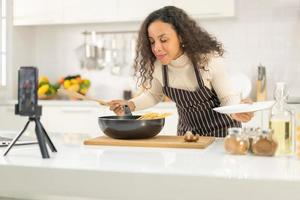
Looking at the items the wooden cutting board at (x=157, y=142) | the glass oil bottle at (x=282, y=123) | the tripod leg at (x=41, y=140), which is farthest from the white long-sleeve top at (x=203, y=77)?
the tripod leg at (x=41, y=140)

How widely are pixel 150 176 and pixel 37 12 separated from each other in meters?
3.45

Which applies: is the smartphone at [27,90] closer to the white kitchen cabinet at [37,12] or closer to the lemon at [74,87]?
the lemon at [74,87]

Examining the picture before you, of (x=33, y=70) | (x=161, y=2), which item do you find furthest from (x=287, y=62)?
(x=33, y=70)

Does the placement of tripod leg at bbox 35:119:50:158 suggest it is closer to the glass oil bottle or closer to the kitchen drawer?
the glass oil bottle

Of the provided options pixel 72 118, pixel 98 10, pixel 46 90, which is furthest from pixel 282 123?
pixel 46 90

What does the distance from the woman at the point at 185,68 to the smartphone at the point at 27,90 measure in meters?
0.65

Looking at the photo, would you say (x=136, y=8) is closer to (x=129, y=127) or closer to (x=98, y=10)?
(x=98, y=10)

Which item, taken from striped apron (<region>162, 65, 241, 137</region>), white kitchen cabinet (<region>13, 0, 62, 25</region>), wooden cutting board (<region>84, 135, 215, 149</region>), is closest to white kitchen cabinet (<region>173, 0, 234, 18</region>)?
white kitchen cabinet (<region>13, 0, 62, 25</region>)

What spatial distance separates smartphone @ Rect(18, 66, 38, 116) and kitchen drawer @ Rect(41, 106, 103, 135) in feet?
8.31

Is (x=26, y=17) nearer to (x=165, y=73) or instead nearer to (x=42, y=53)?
(x=42, y=53)

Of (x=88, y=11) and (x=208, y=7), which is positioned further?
(x=88, y=11)

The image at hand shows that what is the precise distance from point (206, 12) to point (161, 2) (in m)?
0.38

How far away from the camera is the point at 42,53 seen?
470cm

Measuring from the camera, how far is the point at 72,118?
396 centimetres
